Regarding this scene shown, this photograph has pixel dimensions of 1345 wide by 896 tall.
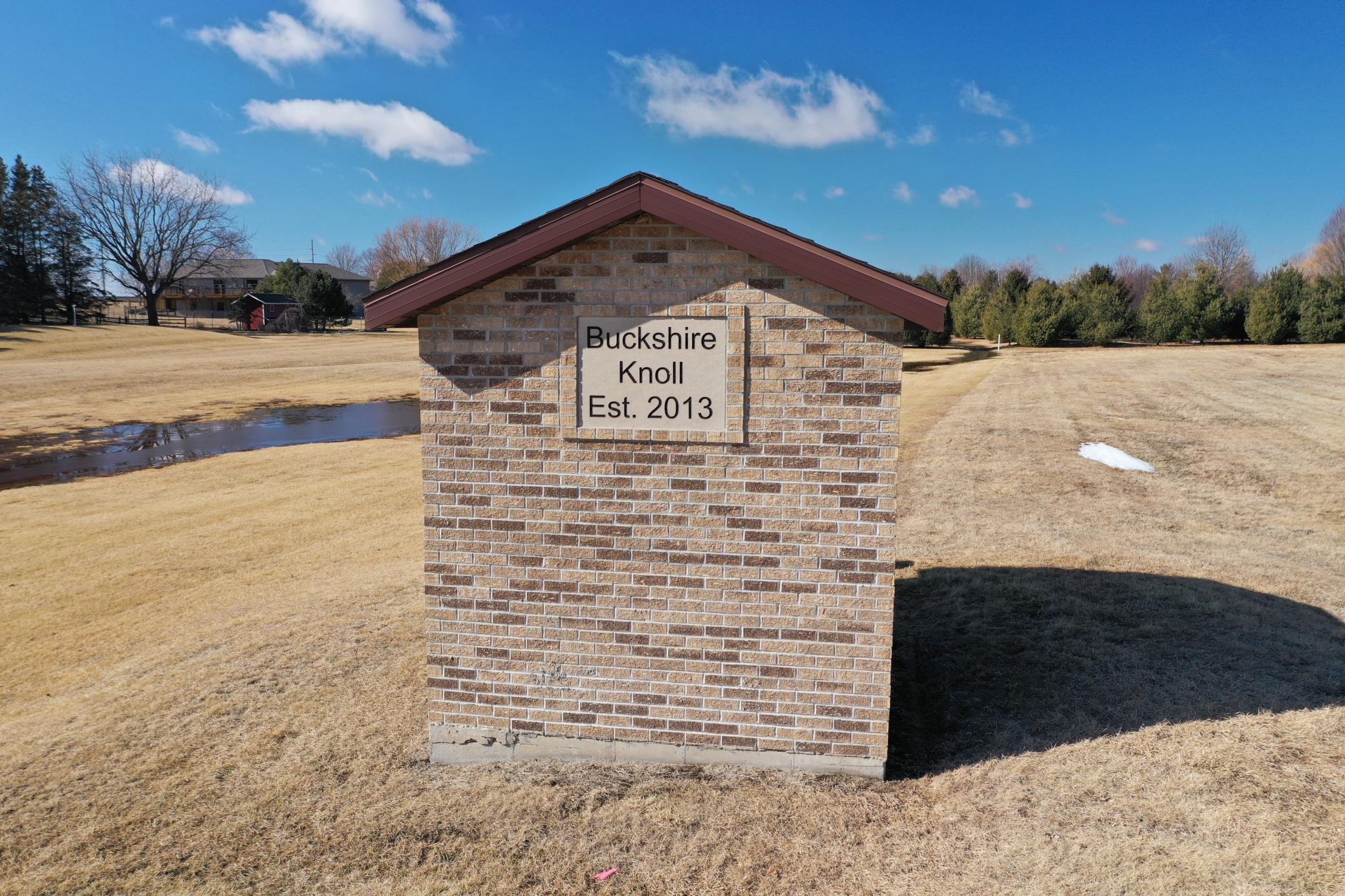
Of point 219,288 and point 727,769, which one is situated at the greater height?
point 219,288

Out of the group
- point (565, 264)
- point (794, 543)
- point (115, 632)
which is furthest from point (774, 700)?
point (115, 632)

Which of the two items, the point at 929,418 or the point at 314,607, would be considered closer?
the point at 314,607

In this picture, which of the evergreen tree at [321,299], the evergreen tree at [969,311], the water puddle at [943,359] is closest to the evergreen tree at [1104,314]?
the water puddle at [943,359]

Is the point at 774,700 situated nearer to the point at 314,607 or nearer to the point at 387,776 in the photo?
the point at 387,776

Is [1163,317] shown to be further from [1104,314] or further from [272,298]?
[272,298]

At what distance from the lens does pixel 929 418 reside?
79.0 ft

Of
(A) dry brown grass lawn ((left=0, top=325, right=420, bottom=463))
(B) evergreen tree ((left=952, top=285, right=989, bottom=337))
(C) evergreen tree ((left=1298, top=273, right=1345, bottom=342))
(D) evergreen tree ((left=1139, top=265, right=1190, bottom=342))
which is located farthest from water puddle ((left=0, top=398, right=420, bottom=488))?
(C) evergreen tree ((left=1298, top=273, right=1345, bottom=342))

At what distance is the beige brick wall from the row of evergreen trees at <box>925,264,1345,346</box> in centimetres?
3843

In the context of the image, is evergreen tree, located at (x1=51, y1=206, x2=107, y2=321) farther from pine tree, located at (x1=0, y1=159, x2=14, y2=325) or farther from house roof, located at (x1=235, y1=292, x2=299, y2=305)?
house roof, located at (x1=235, y1=292, x2=299, y2=305)

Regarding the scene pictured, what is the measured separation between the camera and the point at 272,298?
6950 centimetres

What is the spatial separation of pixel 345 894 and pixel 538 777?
1466mm

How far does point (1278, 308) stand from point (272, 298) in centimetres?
7073

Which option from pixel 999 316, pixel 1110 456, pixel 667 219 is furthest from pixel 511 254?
pixel 999 316

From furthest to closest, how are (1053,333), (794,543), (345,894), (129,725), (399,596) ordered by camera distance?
1. (1053,333)
2. (399,596)
3. (129,725)
4. (794,543)
5. (345,894)
